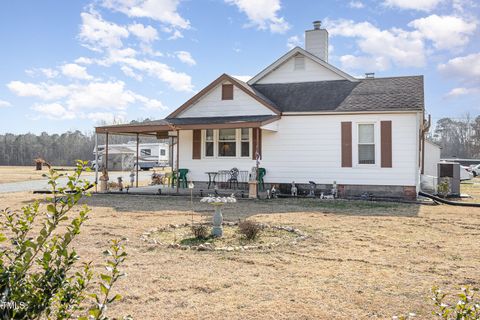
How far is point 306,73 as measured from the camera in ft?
60.3

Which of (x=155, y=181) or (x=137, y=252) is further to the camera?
(x=155, y=181)

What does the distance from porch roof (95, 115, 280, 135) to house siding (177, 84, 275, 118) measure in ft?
1.03

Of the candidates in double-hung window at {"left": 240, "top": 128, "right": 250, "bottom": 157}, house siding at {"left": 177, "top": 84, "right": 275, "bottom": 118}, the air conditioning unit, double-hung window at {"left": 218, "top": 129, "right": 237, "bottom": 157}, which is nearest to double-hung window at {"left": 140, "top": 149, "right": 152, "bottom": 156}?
house siding at {"left": 177, "top": 84, "right": 275, "bottom": 118}

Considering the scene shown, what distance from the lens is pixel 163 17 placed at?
49.3 feet

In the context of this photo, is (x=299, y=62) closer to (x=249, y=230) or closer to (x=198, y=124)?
(x=198, y=124)

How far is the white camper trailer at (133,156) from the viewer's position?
43625 mm

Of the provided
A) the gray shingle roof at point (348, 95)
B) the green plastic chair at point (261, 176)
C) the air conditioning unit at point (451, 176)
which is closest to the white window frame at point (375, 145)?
the gray shingle roof at point (348, 95)

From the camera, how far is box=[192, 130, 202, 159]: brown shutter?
55.8 ft

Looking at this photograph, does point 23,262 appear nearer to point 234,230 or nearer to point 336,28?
point 234,230

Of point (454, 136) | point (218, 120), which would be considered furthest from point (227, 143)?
point (454, 136)

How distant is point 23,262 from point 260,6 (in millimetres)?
14331

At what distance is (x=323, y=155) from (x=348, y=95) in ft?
9.62

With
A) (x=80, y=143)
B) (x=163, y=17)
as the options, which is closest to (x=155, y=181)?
(x=163, y=17)

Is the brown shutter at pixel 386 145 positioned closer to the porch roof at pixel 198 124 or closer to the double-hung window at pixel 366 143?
the double-hung window at pixel 366 143
